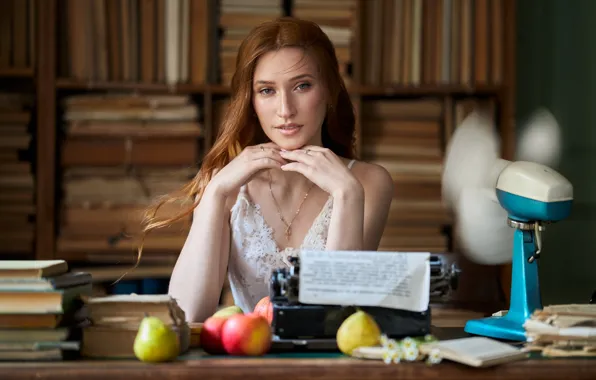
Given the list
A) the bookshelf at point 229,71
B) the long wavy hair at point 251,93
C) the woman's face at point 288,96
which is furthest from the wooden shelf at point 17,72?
the woman's face at point 288,96

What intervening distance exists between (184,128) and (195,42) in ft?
1.13

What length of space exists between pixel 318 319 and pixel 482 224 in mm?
543

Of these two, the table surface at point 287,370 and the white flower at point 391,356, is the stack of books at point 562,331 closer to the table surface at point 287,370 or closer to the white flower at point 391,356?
the table surface at point 287,370

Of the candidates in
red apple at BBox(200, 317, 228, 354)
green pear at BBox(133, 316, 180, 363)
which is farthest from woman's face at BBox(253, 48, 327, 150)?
green pear at BBox(133, 316, 180, 363)

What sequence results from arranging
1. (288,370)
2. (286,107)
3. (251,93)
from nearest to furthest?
(288,370) → (286,107) → (251,93)

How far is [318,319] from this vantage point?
5.05 ft

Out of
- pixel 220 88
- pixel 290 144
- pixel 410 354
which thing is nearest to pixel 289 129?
pixel 290 144

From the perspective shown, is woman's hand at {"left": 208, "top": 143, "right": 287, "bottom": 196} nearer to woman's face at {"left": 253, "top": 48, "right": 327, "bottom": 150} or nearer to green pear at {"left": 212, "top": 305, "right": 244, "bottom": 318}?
woman's face at {"left": 253, "top": 48, "right": 327, "bottom": 150}

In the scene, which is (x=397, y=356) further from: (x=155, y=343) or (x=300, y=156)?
(x=300, y=156)

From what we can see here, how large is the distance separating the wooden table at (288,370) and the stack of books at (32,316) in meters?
0.04

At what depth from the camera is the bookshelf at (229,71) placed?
3.34 meters

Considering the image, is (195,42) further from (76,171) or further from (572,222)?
(572,222)

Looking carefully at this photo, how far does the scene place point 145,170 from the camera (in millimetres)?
3395

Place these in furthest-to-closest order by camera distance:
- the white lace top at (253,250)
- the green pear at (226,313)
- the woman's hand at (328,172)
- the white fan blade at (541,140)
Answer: the white fan blade at (541,140), the white lace top at (253,250), the woman's hand at (328,172), the green pear at (226,313)
